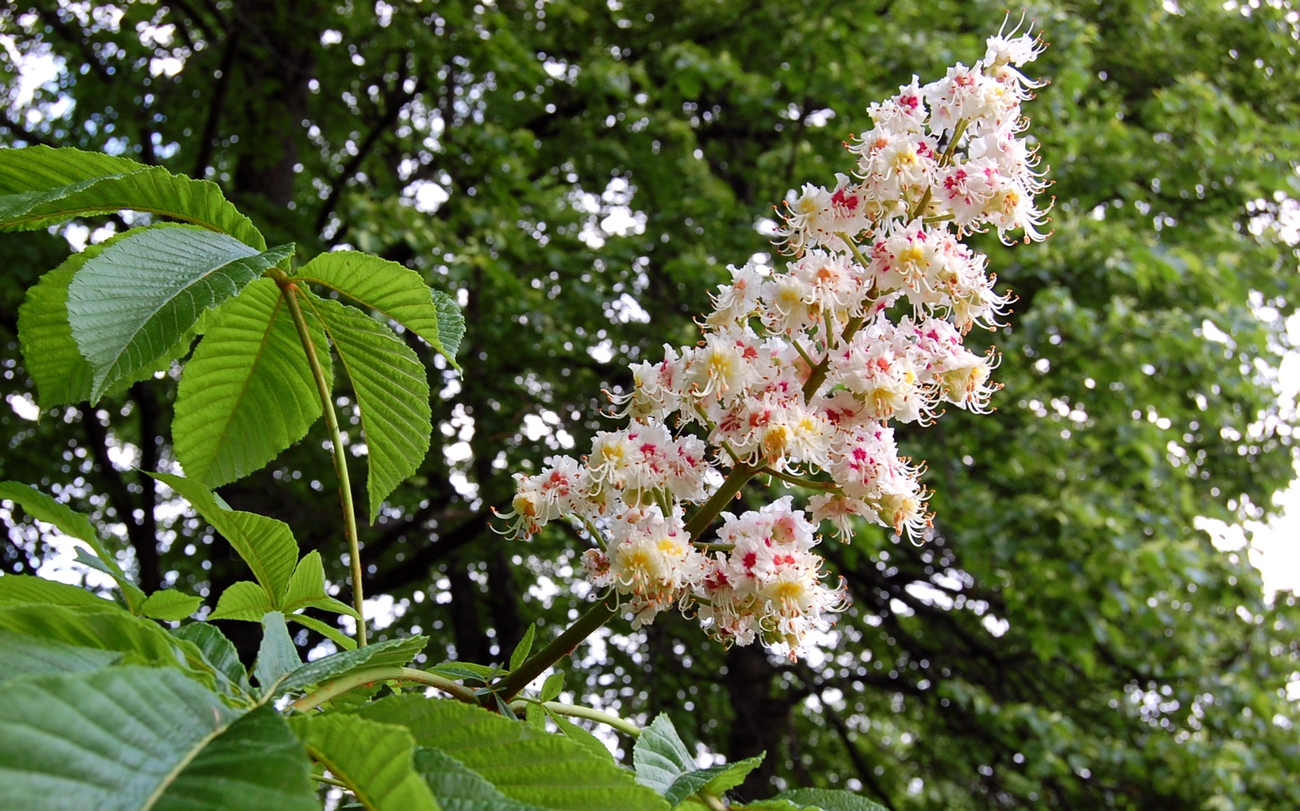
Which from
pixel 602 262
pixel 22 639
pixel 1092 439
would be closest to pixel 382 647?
pixel 22 639

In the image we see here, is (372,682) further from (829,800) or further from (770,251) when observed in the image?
(770,251)

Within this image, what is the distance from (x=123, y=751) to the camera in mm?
554

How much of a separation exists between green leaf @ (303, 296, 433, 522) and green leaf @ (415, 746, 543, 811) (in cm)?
62

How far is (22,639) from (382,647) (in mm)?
242

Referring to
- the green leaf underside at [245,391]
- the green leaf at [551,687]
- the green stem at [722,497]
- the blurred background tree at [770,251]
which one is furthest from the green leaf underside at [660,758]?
the blurred background tree at [770,251]

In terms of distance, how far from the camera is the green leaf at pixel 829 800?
43.0 inches

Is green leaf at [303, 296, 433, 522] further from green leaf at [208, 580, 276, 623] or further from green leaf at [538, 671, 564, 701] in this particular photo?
green leaf at [538, 671, 564, 701]

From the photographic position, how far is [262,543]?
1.29 m

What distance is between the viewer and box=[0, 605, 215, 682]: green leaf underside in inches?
28.3

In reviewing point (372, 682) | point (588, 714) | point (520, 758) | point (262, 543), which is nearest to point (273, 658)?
point (372, 682)

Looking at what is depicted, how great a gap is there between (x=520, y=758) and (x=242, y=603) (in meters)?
0.70

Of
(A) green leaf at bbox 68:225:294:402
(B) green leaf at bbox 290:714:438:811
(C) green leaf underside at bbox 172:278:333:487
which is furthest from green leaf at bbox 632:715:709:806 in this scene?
(C) green leaf underside at bbox 172:278:333:487

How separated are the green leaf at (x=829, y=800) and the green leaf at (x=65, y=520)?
761mm

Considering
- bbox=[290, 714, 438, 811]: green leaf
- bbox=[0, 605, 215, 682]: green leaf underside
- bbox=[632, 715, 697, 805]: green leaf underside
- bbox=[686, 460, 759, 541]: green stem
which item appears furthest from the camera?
bbox=[686, 460, 759, 541]: green stem
